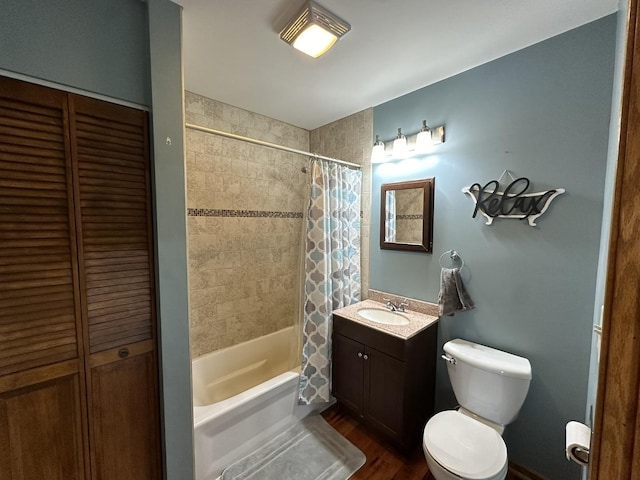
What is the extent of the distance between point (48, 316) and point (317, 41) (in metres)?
1.82

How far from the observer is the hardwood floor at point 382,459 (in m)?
1.63

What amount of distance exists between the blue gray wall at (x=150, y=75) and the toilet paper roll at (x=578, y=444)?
1.54 meters

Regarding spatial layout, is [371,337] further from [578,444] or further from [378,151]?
[378,151]

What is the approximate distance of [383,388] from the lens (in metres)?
1.80

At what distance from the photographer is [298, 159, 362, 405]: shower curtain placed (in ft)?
6.84

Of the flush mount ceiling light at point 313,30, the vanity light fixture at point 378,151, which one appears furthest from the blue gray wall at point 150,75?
the vanity light fixture at point 378,151

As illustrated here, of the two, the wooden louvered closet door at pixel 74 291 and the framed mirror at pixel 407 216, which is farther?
Answer: the framed mirror at pixel 407 216

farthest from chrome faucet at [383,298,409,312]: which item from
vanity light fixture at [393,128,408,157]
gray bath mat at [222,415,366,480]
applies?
vanity light fixture at [393,128,408,157]

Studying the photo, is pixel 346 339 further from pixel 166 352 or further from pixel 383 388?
pixel 166 352

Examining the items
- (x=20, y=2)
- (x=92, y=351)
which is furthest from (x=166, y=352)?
(x=20, y=2)

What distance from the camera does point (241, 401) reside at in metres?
1.70

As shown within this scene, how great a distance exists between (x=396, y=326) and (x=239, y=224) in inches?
63.8

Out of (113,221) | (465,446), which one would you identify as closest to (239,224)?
(113,221)

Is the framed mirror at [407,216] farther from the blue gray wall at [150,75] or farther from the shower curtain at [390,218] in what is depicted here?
the blue gray wall at [150,75]
